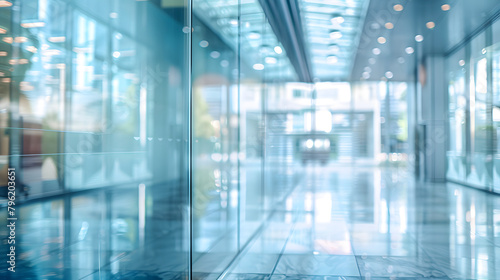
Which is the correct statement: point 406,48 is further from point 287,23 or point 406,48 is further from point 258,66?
point 258,66

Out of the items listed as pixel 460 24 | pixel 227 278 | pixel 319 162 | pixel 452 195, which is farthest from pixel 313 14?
pixel 319 162

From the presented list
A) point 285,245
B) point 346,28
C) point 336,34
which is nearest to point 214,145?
point 285,245

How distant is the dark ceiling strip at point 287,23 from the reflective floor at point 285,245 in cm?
335

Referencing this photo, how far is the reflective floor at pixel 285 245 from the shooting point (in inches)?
140

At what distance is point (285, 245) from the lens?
4750 millimetres

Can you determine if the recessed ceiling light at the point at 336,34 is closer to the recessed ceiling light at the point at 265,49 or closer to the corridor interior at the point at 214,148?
the corridor interior at the point at 214,148

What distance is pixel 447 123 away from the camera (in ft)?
46.6

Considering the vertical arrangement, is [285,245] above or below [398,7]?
below

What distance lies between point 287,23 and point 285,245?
4.92 m

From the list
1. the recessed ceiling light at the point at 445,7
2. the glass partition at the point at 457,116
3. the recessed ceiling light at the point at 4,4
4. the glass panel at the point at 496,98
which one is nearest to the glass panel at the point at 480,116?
the glass panel at the point at 496,98

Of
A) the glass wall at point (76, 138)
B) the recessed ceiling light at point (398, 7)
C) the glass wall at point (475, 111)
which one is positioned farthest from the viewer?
the glass wall at point (475, 111)

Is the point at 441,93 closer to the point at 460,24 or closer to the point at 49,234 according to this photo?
the point at 460,24

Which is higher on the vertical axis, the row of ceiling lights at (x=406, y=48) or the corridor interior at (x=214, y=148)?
the row of ceiling lights at (x=406, y=48)

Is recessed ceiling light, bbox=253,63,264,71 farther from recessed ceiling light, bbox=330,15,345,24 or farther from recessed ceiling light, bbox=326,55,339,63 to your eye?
recessed ceiling light, bbox=326,55,339,63
